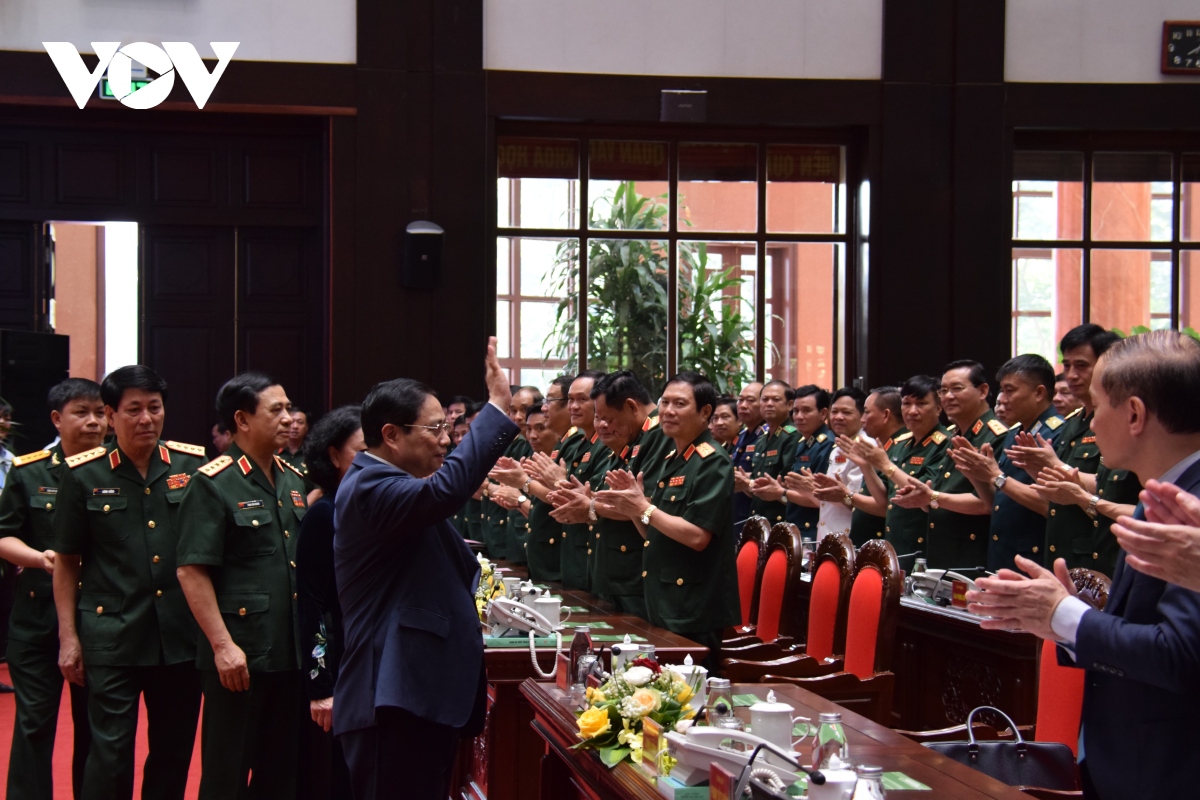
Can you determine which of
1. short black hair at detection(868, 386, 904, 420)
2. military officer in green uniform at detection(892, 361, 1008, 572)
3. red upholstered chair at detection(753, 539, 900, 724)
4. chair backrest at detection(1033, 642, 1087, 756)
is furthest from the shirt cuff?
short black hair at detection(868, 386, 904, 420)

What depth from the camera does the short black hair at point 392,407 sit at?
9.06 ft

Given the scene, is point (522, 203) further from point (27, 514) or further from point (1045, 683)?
point (1045, 683)

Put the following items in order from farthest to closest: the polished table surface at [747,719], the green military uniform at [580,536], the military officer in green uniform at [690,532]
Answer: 1. the green military uniform at [580,536]
2. the military officer in green uniform at [690,532]
3. the polished table surface at [747,719]

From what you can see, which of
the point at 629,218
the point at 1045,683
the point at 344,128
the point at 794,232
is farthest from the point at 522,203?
the point at 1045,683

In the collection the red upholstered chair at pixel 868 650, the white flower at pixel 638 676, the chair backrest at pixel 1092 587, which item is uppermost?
the chair backrest at pixel 1092 587

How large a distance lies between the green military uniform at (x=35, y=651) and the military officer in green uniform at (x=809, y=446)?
3949mm

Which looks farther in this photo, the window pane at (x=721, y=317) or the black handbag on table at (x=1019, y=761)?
the window pane at (x=721, y=317)

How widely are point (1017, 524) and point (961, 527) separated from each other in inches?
15.9

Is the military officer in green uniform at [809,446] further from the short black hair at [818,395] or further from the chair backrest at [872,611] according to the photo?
the chair backrest at [872,611]

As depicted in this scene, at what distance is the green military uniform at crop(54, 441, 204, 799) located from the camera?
370 cm

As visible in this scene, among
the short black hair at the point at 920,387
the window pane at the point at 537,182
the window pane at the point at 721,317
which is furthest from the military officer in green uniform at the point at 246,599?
the window pane at the point at 721,317

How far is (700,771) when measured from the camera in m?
2.13

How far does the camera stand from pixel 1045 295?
910 centimetres

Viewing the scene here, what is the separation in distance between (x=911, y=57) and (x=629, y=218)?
2400mm
